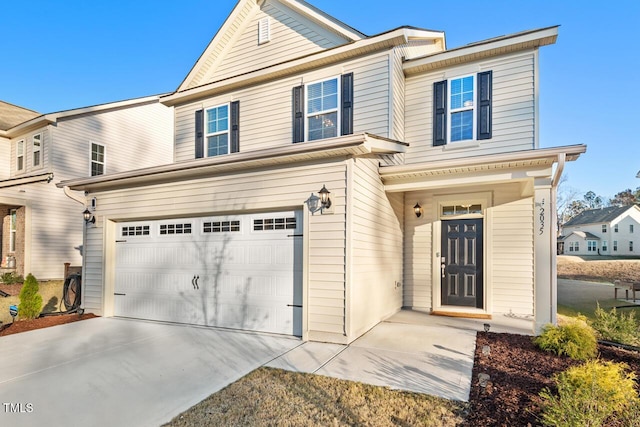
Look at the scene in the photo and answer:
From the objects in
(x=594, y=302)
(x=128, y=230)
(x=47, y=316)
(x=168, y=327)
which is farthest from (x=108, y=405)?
(x=594, y=302)

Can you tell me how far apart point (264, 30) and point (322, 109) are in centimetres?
298

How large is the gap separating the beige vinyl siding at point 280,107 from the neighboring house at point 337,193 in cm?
4

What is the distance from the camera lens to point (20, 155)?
1378cm

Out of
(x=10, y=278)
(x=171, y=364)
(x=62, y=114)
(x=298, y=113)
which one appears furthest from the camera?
(x=62, y=114)

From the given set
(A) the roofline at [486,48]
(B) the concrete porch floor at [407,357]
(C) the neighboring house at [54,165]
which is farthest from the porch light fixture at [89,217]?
(A) the roofline at [486,48]

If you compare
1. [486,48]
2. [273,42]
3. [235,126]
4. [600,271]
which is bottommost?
[600,271]

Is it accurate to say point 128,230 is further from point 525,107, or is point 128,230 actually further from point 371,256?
point 525,107

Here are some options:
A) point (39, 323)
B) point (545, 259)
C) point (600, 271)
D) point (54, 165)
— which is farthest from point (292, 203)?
point (600, 271)

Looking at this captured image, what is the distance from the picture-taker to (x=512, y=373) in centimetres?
396

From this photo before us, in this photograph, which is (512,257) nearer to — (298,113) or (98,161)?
(298,113)

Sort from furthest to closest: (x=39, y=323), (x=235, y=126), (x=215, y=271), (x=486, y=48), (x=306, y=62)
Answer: (x=235, y=126) < (x=306, y=62) < (x=486, y=48) < (x=39, y=323) < (x=215, y=271)

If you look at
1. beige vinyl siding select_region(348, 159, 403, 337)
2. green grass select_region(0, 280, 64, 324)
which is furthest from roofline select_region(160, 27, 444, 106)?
green grass select_region(0, 280, 64, 324)

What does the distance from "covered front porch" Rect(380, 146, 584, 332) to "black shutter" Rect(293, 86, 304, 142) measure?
2.49 meters

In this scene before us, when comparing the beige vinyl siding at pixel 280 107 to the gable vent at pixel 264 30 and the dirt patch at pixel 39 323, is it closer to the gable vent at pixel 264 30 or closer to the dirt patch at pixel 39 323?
the gable vent at pixel 264 30
